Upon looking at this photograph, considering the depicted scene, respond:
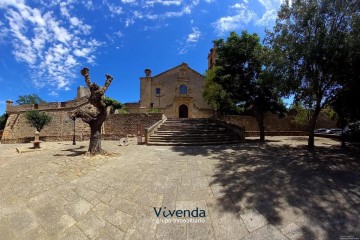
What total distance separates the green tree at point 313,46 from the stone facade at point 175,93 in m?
17.1

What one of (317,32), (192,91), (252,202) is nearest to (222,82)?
(317,32)

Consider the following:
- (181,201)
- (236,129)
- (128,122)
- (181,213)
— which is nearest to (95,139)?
(181,201)

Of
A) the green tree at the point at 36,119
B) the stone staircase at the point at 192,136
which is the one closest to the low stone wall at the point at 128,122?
the stone staircase at the point at 192,136

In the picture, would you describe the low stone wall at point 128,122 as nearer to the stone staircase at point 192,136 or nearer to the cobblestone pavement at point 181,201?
the stone staircase at point 192,136

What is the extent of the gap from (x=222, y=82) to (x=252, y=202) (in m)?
10.8

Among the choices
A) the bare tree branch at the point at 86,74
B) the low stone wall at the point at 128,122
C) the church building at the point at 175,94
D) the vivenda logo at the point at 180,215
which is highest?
the church building at the point at 175,94

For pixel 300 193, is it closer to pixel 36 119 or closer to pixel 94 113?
pixel 94 113

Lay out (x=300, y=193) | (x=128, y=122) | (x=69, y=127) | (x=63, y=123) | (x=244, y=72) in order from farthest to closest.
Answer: (x=63, y=123) < (x=69, y=127) < (x=128, y=122) < (x=244, y=72) < (x=300, y=193)

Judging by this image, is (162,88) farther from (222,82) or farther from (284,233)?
(284,233)

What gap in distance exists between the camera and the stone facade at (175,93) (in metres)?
26.5

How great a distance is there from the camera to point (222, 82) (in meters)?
13.5

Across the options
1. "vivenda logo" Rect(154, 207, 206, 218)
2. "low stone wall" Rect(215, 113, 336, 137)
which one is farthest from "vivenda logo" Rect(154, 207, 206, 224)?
"low stone wall" Rect(215, 113, 336, 137)

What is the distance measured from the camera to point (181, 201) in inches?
153

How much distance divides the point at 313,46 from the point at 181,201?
845 cm
